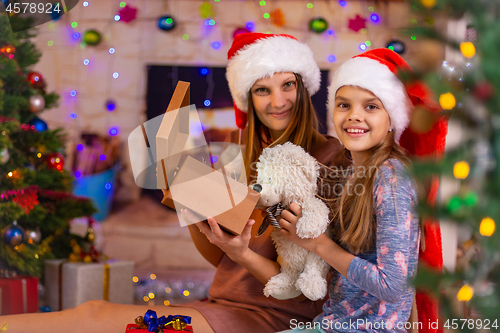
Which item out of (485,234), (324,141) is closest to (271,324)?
(324,141)

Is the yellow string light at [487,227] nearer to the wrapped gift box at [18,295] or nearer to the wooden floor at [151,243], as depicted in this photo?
the wrapped gift box at [18,295]

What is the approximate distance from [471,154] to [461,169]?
0.02m

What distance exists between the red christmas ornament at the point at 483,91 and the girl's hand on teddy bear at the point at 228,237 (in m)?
0.69

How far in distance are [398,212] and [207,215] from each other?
464mm

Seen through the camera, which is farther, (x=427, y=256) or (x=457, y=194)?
(x=427, y=256)

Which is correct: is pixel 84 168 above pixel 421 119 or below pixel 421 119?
below

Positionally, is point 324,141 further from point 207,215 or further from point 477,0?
point 477,0

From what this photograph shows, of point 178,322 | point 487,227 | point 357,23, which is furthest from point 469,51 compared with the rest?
point 357,23

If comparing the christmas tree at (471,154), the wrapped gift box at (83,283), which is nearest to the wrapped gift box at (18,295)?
the wrapped gift box at (83,283)

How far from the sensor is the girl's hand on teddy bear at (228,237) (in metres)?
1.00

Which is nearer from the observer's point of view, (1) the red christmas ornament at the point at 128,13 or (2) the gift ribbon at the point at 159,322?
(2) the gift ribbon at the point at 159,322

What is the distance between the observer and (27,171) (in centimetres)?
Answer: 206

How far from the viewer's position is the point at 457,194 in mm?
369

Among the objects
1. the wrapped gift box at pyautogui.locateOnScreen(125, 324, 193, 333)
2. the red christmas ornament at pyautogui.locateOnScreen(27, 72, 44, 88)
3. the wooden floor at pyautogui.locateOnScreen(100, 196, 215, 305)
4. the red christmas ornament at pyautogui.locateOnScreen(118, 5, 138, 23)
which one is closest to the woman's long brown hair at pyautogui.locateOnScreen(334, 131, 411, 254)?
the wrapped gift box at pyautogui.locateOnScreen(125, 324, 193, 333)
